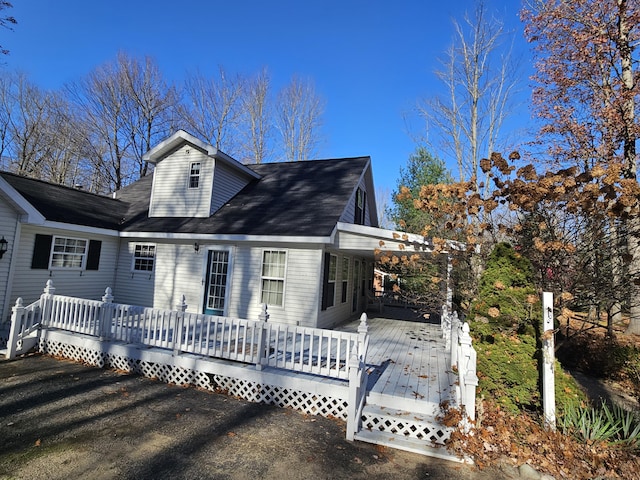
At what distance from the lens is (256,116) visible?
23.4m

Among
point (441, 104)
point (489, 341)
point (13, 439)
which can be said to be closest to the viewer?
point (13, 439)

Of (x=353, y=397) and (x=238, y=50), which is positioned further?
(x=238, y=50)

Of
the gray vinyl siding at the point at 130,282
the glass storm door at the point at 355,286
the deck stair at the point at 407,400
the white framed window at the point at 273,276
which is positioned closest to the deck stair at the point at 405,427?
the deck stair at the point at 407,400

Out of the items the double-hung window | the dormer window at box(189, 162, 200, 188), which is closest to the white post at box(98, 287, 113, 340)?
the dormer window at box(189, 162, 200, 188)

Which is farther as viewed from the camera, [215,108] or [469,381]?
[215,108]

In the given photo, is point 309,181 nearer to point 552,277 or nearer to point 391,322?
point 391,322

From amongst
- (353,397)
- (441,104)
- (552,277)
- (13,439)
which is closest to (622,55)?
(441,104)

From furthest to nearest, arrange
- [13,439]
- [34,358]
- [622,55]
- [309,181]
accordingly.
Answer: [309,181] < [622,55] < [34,358] < [13,439]

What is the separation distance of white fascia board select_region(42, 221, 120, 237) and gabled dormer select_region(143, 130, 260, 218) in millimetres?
1476

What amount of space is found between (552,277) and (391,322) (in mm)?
6387

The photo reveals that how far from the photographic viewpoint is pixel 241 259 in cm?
920

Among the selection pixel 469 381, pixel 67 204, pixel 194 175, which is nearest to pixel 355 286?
pixel 194 175

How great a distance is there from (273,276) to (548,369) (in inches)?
251

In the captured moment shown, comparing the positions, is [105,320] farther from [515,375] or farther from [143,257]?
[515,375]
